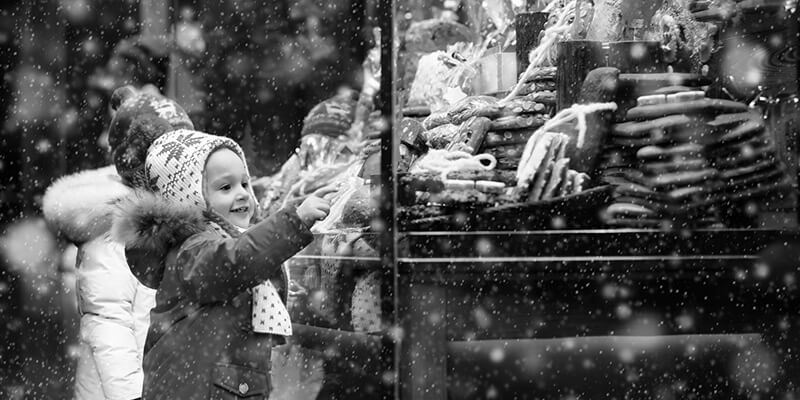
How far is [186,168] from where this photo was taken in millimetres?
2658

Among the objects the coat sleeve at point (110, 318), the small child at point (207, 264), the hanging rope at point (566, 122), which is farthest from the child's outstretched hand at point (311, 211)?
the coat sleeve at point (110, 318)

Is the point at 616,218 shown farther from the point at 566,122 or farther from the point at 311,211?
the point at 311,211

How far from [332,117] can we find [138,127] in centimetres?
100

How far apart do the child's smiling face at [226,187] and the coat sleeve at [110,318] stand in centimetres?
81

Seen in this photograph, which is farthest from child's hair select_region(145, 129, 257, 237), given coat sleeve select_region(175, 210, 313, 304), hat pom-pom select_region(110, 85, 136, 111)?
hat pom-pom select_region(110, 85, 136, 111)

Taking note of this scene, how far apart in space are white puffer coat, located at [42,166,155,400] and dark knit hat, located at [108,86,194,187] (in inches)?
2.7

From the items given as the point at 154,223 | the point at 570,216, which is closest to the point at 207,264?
the point at 154,223

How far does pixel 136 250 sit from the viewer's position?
259cm

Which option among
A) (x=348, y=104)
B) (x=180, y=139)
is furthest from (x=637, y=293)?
(x=348, y=104)

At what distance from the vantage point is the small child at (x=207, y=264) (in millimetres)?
2465

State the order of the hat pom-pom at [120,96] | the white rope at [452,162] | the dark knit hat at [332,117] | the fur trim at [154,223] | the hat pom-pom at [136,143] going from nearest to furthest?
the fur trim at [154,223]
the white rope at [452,162]
the hat pom-pom at [136,143]
the hat pom-pom at [120,96]
the dark knit hat at [332,117]

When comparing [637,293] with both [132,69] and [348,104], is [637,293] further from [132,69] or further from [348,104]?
[132,69]

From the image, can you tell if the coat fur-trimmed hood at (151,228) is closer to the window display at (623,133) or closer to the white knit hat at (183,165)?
the white knit hat at (183,165)

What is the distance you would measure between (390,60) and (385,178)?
301mm
